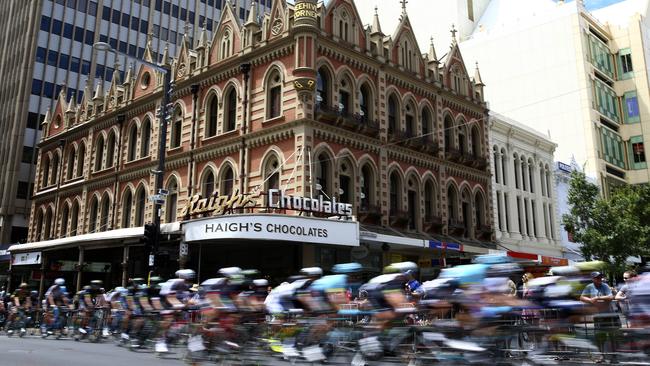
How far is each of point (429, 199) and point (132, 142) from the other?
18358mm

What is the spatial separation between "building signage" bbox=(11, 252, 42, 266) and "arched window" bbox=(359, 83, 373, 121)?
20118 millimetres

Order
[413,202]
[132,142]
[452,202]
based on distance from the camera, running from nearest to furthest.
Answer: [413,202]
[452,202]
[132,142]

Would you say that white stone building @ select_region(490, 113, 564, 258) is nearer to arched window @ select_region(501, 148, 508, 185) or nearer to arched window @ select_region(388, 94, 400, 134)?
arched window @ select_region(501, 148, 508, 185)

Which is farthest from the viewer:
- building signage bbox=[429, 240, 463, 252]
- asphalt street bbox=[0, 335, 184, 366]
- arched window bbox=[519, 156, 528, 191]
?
arched window bbox=[519, 156, 528, 191]

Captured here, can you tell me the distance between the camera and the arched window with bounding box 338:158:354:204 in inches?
1061

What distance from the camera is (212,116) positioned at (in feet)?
100

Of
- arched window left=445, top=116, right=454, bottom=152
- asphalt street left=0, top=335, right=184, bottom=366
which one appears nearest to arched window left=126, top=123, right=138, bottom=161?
asphalt street left=0, top=335, right=184, bottom=366

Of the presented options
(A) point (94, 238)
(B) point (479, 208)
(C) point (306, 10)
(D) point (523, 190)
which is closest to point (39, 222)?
(A) point (94, 238)

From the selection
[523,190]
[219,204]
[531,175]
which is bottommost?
[219,204]

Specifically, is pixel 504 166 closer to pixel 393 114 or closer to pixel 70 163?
pixel 393 114

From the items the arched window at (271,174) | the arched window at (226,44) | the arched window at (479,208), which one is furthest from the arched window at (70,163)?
the arched window at (479,208)

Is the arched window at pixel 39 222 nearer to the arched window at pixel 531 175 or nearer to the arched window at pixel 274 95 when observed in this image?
the arched window at pixel 274 95

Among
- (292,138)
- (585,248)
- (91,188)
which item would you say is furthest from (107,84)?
(585,248)

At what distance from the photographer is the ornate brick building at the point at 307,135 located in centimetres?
2606
